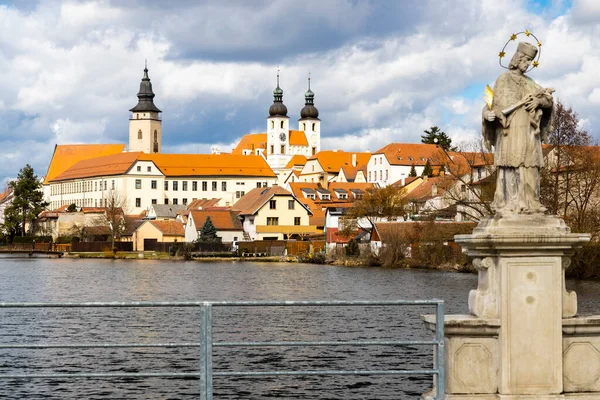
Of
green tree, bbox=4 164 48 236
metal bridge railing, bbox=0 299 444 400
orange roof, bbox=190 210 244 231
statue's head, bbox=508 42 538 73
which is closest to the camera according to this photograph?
metal bridge railing, bbox=0 299 444 400

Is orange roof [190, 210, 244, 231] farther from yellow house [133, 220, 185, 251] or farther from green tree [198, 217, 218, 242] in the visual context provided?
yellow house [133, 220, 185, 251]

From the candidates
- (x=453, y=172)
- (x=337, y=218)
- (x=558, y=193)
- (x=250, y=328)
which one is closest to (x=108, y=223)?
(x=337, y=218)

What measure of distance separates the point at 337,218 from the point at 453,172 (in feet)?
120

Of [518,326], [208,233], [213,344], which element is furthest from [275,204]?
[213,344]

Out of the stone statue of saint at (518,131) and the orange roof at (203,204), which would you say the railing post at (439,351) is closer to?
the stone statue of saint at (518,131)

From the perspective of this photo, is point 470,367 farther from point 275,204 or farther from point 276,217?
point 275,204

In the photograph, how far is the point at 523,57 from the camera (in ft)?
35.0

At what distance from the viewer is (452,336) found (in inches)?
386

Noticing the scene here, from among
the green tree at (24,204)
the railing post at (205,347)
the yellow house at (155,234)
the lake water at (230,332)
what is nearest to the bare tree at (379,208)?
the yellow house at (155,234)

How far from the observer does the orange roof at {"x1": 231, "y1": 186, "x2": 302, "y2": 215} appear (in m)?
123

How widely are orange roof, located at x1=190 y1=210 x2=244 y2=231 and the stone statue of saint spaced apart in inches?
4469

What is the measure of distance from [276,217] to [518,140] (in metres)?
114

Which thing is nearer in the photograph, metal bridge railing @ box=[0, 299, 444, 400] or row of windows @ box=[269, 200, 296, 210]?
metal bridge railing @ box=[0, 299, 444, 400]

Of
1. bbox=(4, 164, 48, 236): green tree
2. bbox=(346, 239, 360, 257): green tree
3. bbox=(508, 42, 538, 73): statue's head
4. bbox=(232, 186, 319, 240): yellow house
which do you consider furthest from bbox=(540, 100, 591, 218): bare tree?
bbox=(4, 164, 48, 236): green tree
